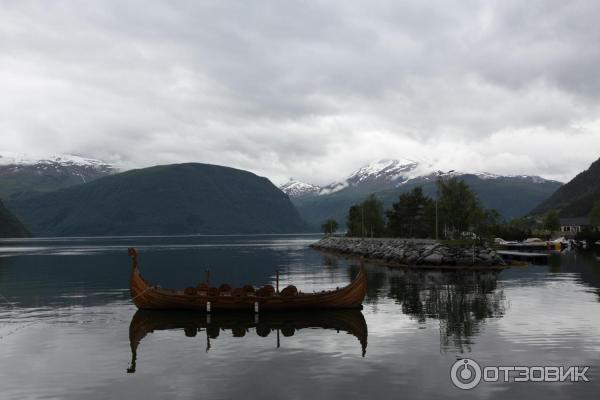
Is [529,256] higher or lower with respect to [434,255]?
lower

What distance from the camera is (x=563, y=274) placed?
8594 cm

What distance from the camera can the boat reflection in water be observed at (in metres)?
42.5

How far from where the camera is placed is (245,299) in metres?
50.0

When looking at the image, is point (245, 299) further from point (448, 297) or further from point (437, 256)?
point (437, 256)

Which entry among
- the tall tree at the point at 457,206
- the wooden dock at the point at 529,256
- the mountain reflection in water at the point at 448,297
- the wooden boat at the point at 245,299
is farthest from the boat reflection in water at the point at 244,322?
the wooden dock at the point at 529,256

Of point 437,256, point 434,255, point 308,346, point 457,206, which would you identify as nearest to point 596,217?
point 457,206

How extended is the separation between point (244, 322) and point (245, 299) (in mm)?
3358

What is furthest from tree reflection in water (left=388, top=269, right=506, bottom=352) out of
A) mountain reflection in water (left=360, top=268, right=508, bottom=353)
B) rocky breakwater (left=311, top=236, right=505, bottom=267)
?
rocky breakwater (left=311, top=236, right=505, bottom=267)

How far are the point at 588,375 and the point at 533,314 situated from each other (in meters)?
20.3

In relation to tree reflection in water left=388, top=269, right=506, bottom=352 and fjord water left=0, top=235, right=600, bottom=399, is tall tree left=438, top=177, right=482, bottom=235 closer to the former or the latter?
tree reflection in water left=388, top=269, right=506, bottom=352

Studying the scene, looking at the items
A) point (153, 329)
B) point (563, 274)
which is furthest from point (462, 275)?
point (153, 329)

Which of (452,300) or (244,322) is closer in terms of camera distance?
(244,322)

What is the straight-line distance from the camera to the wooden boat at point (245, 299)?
50.0 m

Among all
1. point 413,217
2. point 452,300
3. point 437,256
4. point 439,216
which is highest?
point 413,217
